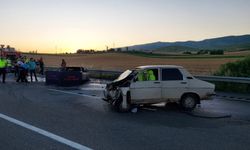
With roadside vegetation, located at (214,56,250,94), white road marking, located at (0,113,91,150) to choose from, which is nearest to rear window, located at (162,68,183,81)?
white road marking, located at (0,113,91,150)

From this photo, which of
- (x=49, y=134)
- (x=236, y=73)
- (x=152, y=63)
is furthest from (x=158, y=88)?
(x=152, y=63)

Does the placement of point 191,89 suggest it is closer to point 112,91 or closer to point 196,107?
point 196,107

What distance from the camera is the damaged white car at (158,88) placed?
12.8 metres

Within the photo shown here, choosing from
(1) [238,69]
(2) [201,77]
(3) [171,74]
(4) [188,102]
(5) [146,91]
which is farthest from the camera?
(1) [238,69]

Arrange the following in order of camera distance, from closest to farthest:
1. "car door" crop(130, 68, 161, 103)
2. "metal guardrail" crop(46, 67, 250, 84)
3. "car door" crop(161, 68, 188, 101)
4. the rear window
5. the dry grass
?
"car door" crop(130, 68, 161, 103), "car door" crop(161, 68, 188, 101), the rear window, "metal guardrail" crop(46, 67, 250, 84), the dry grass

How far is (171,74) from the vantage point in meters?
13.4

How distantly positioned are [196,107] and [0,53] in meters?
33.2

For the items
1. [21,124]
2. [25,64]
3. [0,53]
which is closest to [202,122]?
[21,124]

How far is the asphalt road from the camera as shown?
7824 millimetres

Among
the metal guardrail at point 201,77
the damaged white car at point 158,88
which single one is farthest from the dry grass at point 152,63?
the damaged white car at point 158,88

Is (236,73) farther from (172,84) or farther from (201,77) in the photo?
(172,84)

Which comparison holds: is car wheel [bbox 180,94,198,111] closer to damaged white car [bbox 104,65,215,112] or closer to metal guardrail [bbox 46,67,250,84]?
damaged white car [bbox 104,65,215,112]

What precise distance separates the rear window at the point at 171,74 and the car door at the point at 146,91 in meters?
0.29

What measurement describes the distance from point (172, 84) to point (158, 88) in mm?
483
